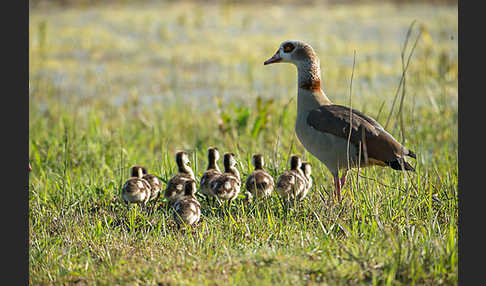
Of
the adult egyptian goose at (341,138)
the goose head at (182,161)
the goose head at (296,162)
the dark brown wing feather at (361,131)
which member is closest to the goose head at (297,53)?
the adult egyptian goose at (341,138)

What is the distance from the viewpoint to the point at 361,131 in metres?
4.89

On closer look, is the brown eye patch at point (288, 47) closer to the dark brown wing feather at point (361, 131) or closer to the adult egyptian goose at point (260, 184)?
the dark brown wing feather at point (361, 131)

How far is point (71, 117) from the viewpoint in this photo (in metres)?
9.26

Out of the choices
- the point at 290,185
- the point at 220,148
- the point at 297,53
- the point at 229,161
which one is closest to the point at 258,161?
the point at 229,161

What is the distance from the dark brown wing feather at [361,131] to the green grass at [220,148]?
25cm

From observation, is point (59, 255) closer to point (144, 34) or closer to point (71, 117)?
point (71, 117)

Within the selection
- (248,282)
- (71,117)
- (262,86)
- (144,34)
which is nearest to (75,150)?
(71,117)

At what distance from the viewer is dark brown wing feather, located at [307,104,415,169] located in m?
4.82

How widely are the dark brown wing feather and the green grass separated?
0.25 m

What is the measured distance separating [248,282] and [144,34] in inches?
510

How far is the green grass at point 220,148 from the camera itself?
3.77 metres

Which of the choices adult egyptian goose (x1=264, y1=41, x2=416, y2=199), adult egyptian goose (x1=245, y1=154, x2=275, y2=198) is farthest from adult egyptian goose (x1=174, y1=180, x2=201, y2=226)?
adult egyptian goose (x1=264, y1=41, x2=416, y2=199)

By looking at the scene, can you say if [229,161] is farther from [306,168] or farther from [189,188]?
[306,168]

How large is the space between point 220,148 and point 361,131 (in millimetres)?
2775
